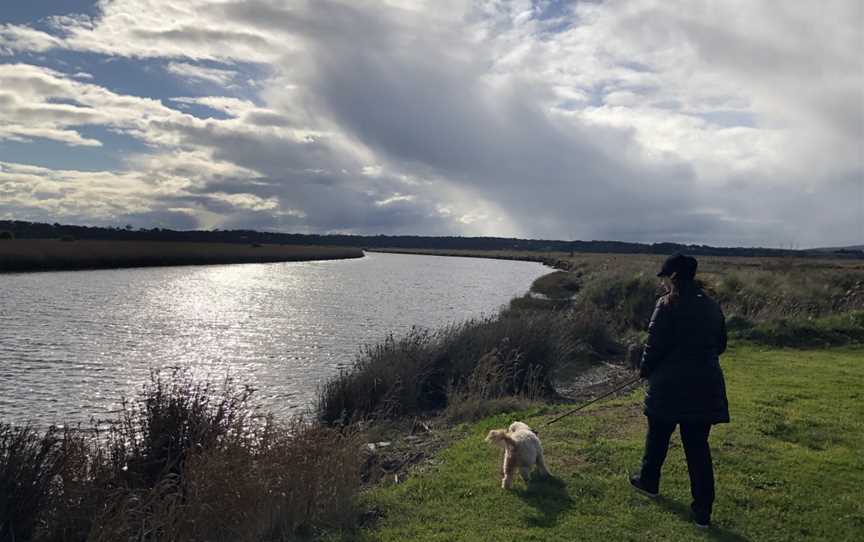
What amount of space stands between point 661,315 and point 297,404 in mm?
10332

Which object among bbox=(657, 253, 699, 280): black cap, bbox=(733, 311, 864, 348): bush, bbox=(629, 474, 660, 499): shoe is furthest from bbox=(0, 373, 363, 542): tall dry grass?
bbox=(733, 311, 864, 348): bush

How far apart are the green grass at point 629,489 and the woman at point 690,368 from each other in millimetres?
641

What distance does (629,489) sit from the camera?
675 cm

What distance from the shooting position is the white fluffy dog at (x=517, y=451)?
687 centimetres

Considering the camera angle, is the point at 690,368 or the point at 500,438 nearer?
the point at 690,368

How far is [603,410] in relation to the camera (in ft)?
35.3

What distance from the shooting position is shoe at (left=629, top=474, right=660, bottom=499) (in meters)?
6.59

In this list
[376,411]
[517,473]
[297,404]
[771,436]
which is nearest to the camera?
[517,473]

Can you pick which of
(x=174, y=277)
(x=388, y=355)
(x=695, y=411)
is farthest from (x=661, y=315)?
(x=174, y=277)

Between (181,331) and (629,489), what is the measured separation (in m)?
21.1

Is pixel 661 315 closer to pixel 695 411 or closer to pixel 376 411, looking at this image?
pixel 695 411

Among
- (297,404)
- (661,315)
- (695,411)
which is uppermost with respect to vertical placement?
(661,315)

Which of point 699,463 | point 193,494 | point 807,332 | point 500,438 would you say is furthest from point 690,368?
point 807,332

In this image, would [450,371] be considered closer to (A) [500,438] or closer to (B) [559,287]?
(A) [500,438]
